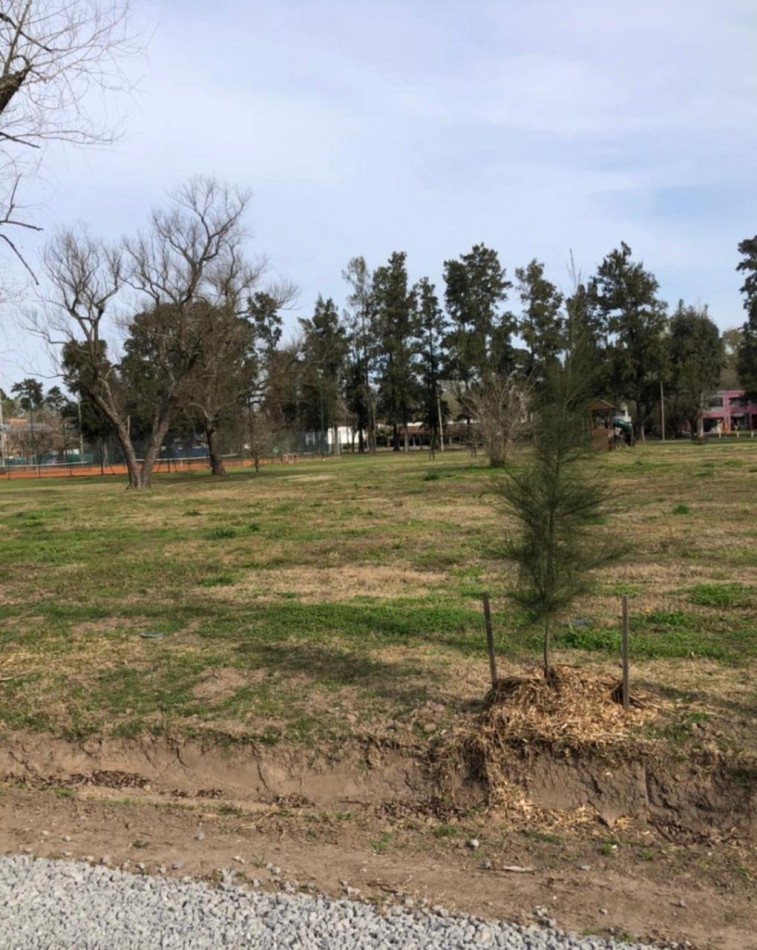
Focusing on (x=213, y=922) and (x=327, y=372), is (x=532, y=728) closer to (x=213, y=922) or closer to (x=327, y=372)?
(x=213, y=922)

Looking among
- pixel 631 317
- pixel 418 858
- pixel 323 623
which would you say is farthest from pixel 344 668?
pixel 631 317

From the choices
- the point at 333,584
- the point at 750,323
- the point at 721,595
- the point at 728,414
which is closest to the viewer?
the point at 721,595

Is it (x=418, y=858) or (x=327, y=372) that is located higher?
(x=327, y=372)

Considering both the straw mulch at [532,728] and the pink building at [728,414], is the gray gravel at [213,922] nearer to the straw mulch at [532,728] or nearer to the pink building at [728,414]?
the straw mulch at [532,728]

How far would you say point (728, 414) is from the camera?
318 ft

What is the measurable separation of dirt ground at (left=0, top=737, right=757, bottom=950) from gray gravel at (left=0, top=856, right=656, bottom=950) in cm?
13

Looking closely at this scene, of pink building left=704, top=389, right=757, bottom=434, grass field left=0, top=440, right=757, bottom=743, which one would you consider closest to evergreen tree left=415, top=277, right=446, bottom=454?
pink building left=704, top=389, right=757, bottom=434

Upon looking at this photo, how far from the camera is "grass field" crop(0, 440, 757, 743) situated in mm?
5465

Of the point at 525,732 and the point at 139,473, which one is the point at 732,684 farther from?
the point at 139,473

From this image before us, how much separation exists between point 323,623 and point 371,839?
11.7 feet

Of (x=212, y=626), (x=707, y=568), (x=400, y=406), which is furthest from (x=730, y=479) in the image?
(x=400, y=406)

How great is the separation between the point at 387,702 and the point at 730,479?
17.9 m

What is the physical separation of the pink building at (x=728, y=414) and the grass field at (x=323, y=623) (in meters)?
85.8

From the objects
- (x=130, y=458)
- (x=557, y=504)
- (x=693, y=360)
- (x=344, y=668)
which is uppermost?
(x=693, y=360)
